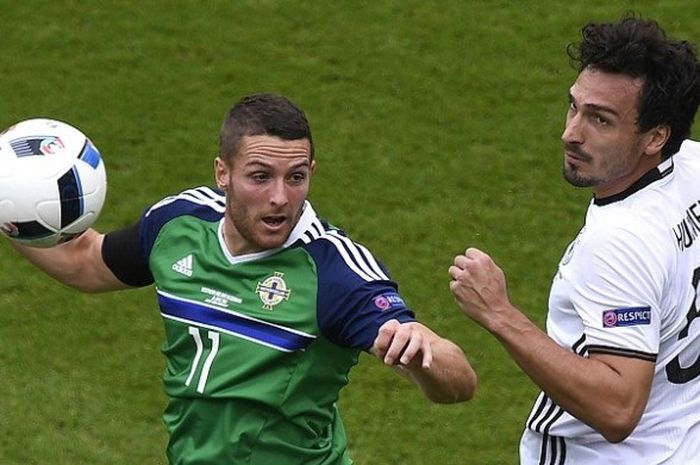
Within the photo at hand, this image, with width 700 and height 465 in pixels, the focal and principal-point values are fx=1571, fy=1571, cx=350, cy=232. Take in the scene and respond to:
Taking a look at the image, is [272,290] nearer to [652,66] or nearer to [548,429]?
[548,429]

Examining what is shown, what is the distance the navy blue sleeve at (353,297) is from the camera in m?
5.24

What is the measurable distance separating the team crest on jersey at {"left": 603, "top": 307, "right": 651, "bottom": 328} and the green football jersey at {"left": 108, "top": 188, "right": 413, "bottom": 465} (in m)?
0.74

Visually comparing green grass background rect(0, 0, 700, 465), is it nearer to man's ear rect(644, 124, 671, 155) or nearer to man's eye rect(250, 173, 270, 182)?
man's eye rect(250, 173, 270, 182)

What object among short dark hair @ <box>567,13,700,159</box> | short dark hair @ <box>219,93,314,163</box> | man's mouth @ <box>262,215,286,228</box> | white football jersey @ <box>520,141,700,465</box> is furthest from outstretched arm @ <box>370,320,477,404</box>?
short dark hair @ <box>567,13,700,159</box>

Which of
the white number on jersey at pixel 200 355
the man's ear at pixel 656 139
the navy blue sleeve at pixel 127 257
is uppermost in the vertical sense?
the man's ear at pixel 656 139

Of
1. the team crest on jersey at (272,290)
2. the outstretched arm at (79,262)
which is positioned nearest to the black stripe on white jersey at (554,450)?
the team crest on jersey at (272,290)

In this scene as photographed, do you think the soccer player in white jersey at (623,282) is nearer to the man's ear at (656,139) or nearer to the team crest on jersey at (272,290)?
the man's ear at (656,139)

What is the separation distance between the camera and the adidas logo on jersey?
5.71m

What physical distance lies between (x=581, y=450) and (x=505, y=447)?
9.84 ft

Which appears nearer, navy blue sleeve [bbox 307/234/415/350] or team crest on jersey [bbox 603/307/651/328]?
team crest on jersey [bbox 603/307/651/328]

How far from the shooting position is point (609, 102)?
16.8 ft

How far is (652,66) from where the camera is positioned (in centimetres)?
516

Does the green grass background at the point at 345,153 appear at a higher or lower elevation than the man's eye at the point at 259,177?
lower

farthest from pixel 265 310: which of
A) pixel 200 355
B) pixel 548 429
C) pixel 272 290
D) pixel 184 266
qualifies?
pixel 548 429
